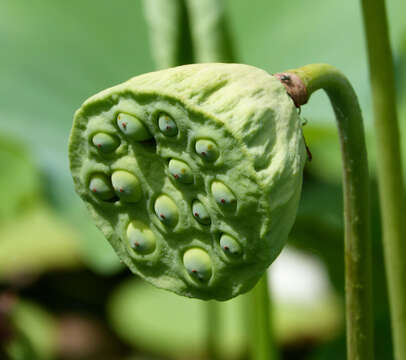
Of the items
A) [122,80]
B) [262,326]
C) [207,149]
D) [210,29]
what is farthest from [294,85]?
[122,80]

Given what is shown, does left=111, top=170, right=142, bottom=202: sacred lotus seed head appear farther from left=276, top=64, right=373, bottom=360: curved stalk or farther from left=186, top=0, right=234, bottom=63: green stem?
left=186, top=0, right=234, bottom=63: green stem

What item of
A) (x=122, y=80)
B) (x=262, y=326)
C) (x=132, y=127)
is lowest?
(x=262, y=326)

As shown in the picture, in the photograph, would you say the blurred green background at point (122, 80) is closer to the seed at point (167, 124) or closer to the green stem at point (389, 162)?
the green stem at point (389, 162)

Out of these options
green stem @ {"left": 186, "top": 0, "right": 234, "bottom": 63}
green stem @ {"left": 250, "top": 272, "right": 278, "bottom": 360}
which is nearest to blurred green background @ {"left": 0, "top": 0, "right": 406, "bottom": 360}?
green stem @ {"left": 186, "top": 0, "right": 234, "bottom": 63}

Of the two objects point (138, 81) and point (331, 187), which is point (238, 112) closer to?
point (138, 81)

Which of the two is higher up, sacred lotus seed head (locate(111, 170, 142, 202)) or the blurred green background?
sacred lotus seed head (locate(111, 170, 142, 202))

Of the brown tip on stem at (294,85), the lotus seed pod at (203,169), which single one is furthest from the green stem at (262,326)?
the brown tip on stem at (294,85)

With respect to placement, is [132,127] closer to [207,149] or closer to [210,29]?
[207,149]
